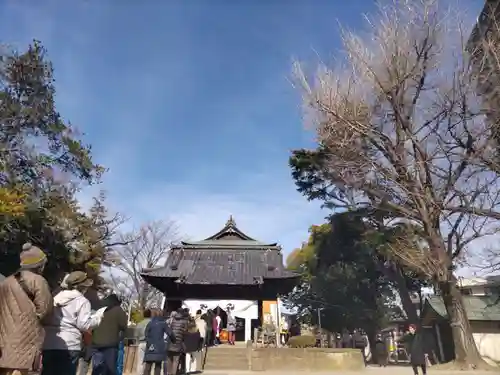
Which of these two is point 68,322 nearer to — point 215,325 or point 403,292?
point 215,325

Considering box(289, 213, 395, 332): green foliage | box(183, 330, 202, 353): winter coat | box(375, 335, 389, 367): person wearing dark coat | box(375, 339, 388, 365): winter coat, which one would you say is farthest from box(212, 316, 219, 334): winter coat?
box(375, 335, 389, 367): person wearing dark coat

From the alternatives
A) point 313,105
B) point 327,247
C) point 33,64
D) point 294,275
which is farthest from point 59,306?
point 327,247

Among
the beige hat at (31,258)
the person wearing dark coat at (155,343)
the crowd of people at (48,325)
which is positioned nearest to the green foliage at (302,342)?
the person wearing dark coat at (155,343)

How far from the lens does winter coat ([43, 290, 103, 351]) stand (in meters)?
3.38

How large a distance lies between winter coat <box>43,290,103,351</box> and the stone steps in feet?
34.2

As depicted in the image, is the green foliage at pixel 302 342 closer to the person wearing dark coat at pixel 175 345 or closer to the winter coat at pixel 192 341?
the winter coat at pixel 192 341

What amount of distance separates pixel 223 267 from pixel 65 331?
16822 mm

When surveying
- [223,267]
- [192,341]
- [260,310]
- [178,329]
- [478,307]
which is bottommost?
[192,341]

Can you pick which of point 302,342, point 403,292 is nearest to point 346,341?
point 403,292

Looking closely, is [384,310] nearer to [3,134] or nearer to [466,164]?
[466,164]

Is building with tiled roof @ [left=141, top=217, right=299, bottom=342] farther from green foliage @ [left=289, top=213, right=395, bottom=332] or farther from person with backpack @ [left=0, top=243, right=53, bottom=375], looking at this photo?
person with backpack @ [left=0, top=243, right=53, bottom=375]

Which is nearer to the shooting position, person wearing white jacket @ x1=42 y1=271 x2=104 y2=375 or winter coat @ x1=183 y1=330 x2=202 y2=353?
person wearing white jacket @ x1=42 y1=271 x2=104 y2=375

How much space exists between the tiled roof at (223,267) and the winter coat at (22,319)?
1532cm

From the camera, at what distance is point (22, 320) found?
9.23ft
